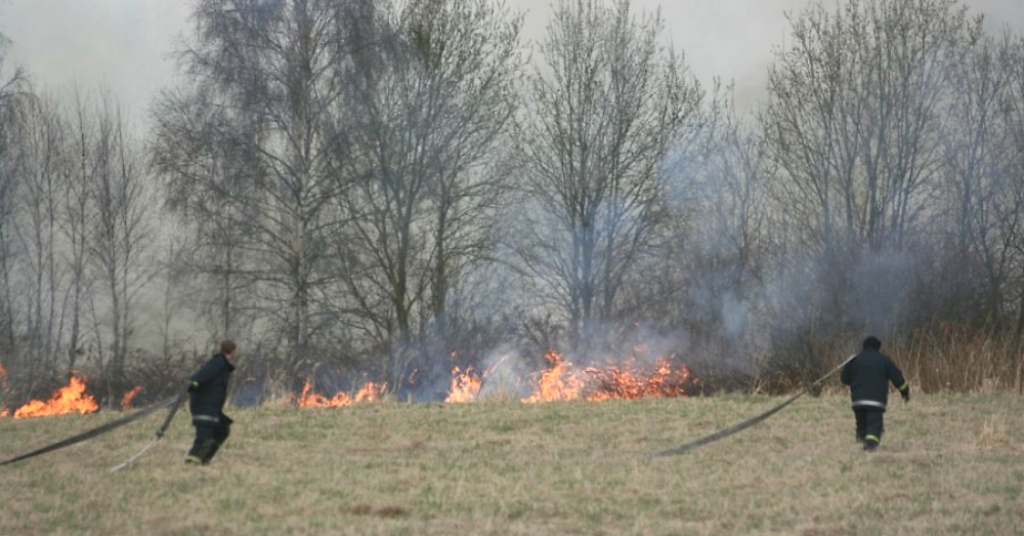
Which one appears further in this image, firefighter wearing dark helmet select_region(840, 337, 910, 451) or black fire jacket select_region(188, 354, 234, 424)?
firefighter wearing dark helmet select_region(840, 337, 910, 451)

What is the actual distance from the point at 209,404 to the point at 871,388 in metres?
8.26

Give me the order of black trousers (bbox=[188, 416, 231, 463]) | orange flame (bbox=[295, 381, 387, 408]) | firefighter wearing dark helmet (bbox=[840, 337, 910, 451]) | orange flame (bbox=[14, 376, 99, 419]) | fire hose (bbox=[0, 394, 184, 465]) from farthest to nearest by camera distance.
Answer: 1. orange flame (bbox=[14, 376, 99, 419])
2. orange flame (bbox=[295, 381, 387, 408])
3. firefighter wearing dark helmet (bbox=[840, 337, 910, 451])
4. black trousers (bbox=[188, 416, 231, 463])
5. fire hose (bbox=[0, 394, 184, 465])

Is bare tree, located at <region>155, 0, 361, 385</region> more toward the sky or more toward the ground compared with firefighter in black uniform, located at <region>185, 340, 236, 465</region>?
more toward the sky

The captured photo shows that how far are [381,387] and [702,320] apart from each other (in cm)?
806

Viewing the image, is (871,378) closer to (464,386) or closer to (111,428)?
(111,428)

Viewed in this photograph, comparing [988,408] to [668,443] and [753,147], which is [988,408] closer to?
[668,443]

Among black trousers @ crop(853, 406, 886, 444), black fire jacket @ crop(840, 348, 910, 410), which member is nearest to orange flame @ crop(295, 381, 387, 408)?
black fire jacket @ crop(840, 348, 910, 410)

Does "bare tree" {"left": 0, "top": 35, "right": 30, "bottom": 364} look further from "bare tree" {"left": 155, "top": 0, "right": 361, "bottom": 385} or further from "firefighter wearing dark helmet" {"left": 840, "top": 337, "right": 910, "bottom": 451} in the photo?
"firefighter wearing dark helmet" {"left": 840, "top": 337, "right": 910, "bottom": 451}

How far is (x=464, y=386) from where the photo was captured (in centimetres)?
2822

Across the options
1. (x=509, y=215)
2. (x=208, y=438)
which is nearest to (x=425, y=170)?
(x=509, y=215)

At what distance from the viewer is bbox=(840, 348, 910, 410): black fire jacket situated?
1529 cm

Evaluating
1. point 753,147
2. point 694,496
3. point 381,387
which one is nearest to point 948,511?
point 694,496

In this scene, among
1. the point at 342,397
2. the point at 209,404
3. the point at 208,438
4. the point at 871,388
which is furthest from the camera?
the point at 342,397

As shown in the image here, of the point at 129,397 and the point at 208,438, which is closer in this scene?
the point at 208,438
